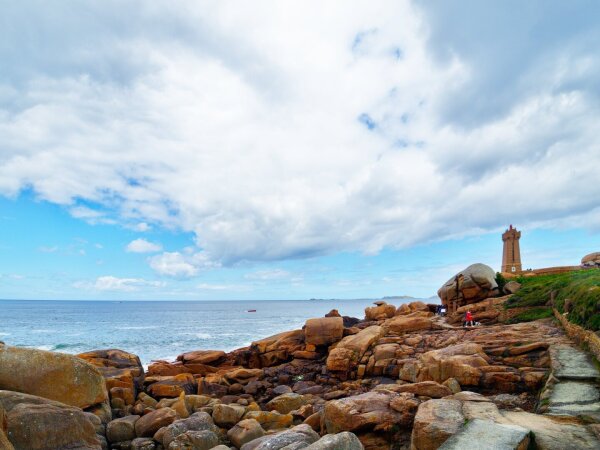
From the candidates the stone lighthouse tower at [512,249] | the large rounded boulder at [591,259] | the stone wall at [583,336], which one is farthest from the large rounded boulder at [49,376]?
the stone lighthouse tower at [512,249]

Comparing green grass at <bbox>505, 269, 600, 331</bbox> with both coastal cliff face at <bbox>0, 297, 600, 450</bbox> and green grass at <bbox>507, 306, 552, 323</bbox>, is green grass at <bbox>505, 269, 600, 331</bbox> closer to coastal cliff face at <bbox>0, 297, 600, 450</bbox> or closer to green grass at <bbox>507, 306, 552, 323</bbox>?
green grass at <bbox>507, 306, 552, 323</bbox>

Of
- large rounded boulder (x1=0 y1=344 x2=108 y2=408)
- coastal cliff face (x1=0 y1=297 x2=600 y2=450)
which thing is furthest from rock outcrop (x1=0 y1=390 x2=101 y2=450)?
large rounded boulder (x1=0 y1=344 x2=108 y2=408)

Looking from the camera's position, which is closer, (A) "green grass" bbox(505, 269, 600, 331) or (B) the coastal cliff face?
(B) the coastal cliff face

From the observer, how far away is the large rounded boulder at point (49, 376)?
11391mm

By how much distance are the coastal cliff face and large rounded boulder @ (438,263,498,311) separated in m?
3.33

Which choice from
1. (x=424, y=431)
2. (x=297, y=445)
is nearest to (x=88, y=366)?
(x=297, y=445)

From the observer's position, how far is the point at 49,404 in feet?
28.7

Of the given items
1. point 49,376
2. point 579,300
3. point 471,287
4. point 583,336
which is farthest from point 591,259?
point 49,376

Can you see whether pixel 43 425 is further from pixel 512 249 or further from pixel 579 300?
pixel 512 249

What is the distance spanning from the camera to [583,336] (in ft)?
38.2

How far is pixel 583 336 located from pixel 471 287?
17160 mm

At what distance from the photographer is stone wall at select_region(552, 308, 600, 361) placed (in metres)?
10.1

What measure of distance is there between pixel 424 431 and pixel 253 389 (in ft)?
50.5

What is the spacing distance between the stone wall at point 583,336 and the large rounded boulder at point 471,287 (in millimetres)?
12942
